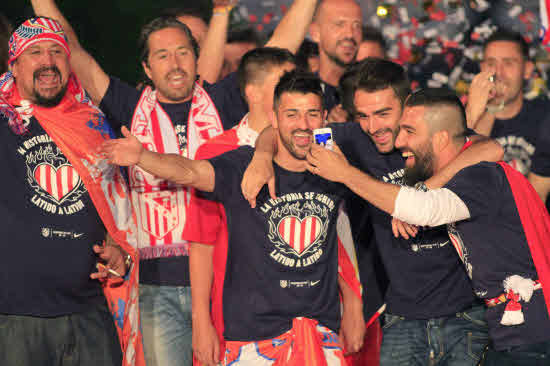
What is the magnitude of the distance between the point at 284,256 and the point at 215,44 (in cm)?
220

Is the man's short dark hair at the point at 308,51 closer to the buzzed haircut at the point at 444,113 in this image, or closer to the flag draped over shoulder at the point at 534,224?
the buzzed haircut at the point at 444,113

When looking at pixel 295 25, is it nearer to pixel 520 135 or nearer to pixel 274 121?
pixel 274 121

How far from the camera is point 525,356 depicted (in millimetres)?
3961

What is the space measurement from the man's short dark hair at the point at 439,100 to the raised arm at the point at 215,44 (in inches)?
75.3

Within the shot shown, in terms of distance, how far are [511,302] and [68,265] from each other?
2547 millimetres

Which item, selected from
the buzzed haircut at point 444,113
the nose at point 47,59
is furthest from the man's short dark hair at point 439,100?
the nose at point 47,59

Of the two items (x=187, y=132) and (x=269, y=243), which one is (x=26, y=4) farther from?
(x=269, y=243)

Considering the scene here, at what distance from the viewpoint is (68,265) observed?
4.55m

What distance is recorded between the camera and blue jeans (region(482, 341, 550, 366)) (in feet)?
12.9

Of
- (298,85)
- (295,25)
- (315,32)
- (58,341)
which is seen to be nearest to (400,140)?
(298,85)

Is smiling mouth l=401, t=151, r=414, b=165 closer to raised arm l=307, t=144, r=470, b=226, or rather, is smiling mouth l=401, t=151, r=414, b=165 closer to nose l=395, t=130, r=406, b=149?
nose l=395, t=130, r=406, b=149

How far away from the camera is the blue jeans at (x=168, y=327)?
482cm

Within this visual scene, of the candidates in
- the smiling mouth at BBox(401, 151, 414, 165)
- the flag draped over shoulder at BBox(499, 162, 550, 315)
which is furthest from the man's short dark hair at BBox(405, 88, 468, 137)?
the flag draped over shoulder at BBox(499, 162, 550, 315)

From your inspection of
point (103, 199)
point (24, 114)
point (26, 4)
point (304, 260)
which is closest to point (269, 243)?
point (304, 260)
